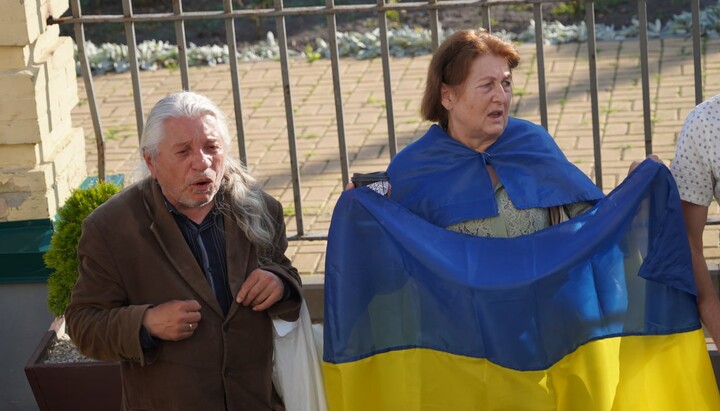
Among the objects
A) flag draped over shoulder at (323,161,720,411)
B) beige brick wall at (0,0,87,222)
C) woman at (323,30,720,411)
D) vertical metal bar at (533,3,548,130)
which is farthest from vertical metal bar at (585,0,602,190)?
beige brick wall at (0,0,87,222)

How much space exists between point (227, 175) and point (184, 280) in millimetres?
380

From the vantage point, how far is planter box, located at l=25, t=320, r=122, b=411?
5.03 meters

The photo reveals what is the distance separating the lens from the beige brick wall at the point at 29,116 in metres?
5.62

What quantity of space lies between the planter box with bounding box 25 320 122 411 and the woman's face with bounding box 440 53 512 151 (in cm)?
191

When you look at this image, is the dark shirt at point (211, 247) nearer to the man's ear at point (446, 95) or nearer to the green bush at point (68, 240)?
the man's ear at point (446, 95)

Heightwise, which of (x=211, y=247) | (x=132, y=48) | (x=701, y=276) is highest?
(x=132, y=48)

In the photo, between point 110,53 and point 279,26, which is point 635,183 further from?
point 110,53

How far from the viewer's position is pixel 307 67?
10.8 m

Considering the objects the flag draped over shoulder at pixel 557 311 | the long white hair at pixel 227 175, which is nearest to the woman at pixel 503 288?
the flag draped over shoulder at pixel 557 311

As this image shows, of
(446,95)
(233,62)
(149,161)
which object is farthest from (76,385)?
(446,95)

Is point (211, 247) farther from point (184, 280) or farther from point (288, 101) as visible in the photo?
point (288, 101)

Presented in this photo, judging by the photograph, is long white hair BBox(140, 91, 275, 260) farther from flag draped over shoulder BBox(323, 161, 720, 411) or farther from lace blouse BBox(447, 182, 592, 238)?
lace blouse BBox(447, 182, 592, 238)

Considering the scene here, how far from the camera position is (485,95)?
4016 mm

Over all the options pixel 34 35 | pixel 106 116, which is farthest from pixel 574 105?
pixel 34 35
